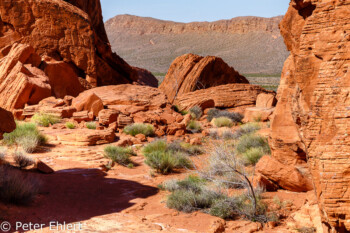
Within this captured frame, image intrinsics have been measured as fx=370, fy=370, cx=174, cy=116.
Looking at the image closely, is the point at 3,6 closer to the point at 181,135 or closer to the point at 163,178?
the point at 181,135

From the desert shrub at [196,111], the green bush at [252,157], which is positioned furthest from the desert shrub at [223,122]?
the green bush at [252,157]

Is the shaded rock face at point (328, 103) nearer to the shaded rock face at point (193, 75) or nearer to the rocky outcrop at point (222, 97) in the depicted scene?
the rocky outcrop at point (222, 97)

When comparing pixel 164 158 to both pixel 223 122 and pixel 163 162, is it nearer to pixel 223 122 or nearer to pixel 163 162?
pixel 163 162

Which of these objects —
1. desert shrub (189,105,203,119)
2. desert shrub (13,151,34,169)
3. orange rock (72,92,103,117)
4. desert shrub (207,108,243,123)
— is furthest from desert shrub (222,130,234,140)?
desert shrub (13,151,34,169)

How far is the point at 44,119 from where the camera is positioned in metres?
13.8

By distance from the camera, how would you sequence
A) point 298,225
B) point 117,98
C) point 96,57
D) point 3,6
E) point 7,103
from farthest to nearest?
point 96,57 < point 3,6 < point 117,98 < point 7,103 < point 298,225

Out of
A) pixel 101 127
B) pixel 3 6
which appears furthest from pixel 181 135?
pixel 3 6

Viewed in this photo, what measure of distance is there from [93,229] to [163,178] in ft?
12.5

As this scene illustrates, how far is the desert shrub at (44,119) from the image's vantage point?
13703 mm

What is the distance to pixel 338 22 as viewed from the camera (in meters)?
3.39

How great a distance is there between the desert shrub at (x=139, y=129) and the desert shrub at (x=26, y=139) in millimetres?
3334

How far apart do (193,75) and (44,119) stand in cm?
1012

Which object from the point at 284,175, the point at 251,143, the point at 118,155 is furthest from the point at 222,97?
the point at 284,175

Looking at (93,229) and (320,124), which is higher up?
(320,124)
